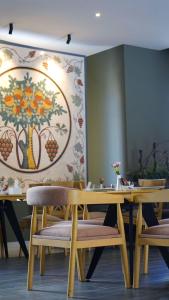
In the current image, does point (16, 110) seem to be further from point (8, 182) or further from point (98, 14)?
point (98, 14)

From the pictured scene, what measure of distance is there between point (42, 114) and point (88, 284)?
13.6 ft

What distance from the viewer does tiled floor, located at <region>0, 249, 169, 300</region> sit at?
395 cm

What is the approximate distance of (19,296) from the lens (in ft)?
13.0

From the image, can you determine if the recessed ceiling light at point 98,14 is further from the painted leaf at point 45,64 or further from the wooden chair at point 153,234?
the wooden chair at point 153,234

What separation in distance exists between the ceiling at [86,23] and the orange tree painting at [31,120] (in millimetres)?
625

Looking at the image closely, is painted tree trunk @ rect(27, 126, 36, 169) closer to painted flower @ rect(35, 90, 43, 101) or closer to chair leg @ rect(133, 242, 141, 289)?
painted flower @ rect(35, 90, 43, 101)

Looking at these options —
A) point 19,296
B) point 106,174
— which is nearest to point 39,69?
point 106,174

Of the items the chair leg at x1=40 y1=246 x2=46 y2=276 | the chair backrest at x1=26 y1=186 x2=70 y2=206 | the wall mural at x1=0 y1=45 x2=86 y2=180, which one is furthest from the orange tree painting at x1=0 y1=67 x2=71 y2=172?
the chair backrest at x1=26 y1=186 x2=70 y2=206

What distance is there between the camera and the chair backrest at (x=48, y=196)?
13.0 ft

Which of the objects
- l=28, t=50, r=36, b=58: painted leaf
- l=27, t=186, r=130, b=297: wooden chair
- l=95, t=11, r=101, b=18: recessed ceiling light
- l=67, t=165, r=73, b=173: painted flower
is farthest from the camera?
l=67, t=165, r=73, b=173: painted flower

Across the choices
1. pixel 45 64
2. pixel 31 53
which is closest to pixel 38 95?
pixel 45 64

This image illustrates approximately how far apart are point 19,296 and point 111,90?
214 inches

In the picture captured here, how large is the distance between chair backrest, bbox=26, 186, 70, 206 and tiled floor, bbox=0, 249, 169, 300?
0.67m

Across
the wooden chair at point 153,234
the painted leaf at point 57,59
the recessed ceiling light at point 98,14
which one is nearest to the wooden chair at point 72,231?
the wooden chair at point 153,234
